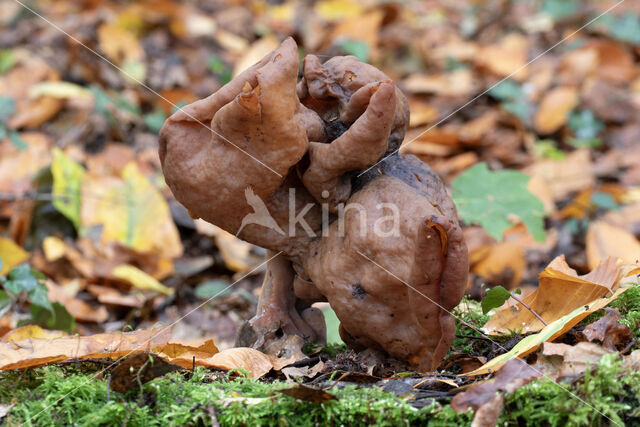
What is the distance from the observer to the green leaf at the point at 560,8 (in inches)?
384

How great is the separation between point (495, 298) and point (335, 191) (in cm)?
91

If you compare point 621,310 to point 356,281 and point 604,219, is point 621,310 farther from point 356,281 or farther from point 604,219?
point 604,219

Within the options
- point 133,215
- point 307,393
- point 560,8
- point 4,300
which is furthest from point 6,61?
point 560,8

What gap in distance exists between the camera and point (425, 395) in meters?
1.99

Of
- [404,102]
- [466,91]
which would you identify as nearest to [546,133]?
[466,91]

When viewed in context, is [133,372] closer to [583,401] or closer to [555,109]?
[583,401]

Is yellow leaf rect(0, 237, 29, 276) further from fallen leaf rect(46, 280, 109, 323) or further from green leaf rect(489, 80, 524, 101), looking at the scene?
green leaf rect(489, 80, 524, 101)

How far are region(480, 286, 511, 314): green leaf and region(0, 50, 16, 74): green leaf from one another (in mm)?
7065

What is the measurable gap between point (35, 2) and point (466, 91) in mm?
6879

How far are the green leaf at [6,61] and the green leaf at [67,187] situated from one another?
2.90 meters

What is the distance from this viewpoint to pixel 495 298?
110 inches

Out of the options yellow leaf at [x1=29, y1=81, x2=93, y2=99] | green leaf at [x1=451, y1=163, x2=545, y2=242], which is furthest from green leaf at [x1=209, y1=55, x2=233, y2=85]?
green leaf at [x1=451, y1=163, x2=545, y2=242]

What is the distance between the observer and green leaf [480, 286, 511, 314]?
9.04 ft

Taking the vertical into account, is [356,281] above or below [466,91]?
above
